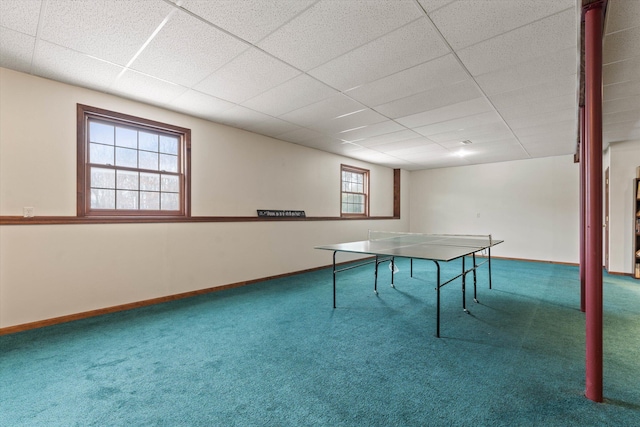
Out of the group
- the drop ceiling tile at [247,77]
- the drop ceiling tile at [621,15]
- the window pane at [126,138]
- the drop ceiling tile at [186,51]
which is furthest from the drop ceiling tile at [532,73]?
the window pane at [126,138]

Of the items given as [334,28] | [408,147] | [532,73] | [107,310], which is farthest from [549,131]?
[107,310]

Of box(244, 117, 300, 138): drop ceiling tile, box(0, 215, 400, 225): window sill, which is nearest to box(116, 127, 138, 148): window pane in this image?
box(0, 215, 400, 225): window sill

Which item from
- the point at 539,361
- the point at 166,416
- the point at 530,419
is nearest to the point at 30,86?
the point at 166,416

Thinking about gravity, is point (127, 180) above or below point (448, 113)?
below

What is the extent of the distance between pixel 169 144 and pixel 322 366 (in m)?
3.56

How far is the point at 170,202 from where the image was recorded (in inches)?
160

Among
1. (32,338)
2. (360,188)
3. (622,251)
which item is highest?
(360,188)

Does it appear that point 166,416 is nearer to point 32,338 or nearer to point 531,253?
point 32,338

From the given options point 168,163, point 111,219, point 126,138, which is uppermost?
point 126,138

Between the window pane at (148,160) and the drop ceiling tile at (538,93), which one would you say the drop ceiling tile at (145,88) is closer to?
the window pane at (148,160)

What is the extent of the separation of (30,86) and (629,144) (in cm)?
896

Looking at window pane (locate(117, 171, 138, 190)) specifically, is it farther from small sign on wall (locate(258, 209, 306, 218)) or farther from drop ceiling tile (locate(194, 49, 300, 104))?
small sign on wall (locate(258, 209, 306, 218))

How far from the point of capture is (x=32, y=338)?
2707 mm

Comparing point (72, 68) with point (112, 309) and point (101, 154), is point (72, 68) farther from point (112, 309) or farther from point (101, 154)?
point (112, 309)
